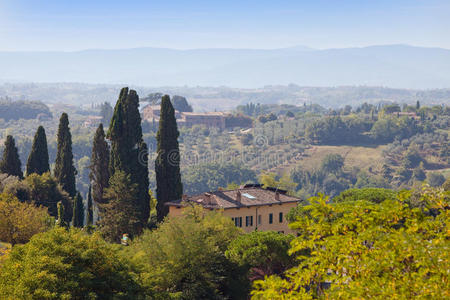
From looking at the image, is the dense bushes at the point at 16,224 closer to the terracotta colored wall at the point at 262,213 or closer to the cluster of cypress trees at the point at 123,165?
the cluster of cypress trees at the point at 123,165

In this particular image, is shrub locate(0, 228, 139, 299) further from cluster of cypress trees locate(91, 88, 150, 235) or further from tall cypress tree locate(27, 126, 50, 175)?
tall cypress tree locate(27, 126, 50, 175)

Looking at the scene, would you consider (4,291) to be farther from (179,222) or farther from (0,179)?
(0,179)

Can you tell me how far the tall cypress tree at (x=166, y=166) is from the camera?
5872 cm

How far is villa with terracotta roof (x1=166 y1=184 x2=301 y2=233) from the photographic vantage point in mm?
55844

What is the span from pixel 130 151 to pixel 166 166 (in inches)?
168

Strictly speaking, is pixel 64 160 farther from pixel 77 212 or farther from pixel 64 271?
pixel 64 271

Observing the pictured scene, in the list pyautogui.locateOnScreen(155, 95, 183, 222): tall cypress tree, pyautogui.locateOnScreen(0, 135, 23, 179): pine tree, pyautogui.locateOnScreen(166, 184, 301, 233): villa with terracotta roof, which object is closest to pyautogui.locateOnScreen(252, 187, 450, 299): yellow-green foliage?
pyautogui.locateOnScreen(166, 184, 301, 233): villa with terracotta roof

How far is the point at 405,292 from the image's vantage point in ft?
40.7

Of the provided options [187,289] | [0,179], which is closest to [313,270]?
[187,289]

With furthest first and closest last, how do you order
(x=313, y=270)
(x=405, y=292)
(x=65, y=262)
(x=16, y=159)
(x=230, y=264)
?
1. (x=16, y=159)
2. (x=230, y=264)
3. (x=65, y=262)
4. (x=313, y=270)
5. (x=405, y=292)

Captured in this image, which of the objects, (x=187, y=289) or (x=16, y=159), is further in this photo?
(x=16, y=159)

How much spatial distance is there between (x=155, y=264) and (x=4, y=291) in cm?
1264

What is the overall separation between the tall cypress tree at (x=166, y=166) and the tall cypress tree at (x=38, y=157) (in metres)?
15.6

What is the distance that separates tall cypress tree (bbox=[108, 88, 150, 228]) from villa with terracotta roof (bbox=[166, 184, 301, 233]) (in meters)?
3.07
